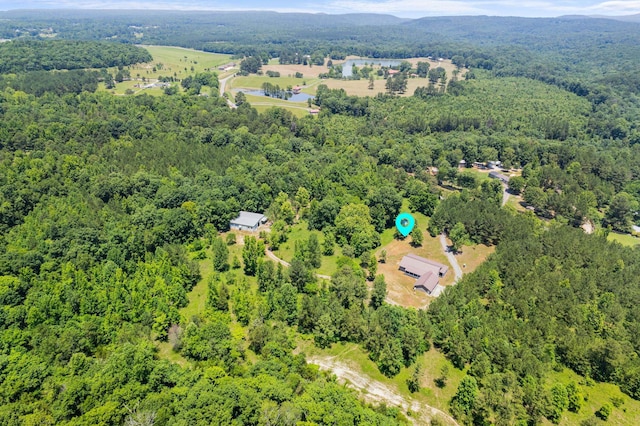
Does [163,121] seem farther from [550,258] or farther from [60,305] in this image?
[550,258]

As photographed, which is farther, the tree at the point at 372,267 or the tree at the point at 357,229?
the tree at the point at 357,229

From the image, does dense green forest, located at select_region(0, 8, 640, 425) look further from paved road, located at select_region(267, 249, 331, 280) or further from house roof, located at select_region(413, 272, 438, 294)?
house roof, located at select_region(413, 272, 438, 294)

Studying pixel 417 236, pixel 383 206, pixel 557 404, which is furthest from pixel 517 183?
pixel 557 404

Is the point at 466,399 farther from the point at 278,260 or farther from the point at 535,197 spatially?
the point at 535,197

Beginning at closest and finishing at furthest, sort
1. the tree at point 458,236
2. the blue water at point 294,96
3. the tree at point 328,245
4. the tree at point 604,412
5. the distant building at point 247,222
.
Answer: the tree at point 604,412, the tree at point 328,245, the tree at point 458,236, the distant building at point 247,222, the blue water at point 294,96

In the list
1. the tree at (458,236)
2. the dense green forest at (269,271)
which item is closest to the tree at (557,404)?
the dense green forest at (269,271)

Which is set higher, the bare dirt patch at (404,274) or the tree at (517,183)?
the tree at (517,183)

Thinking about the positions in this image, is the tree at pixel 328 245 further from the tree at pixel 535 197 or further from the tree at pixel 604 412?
the tree at pixel 535 197
